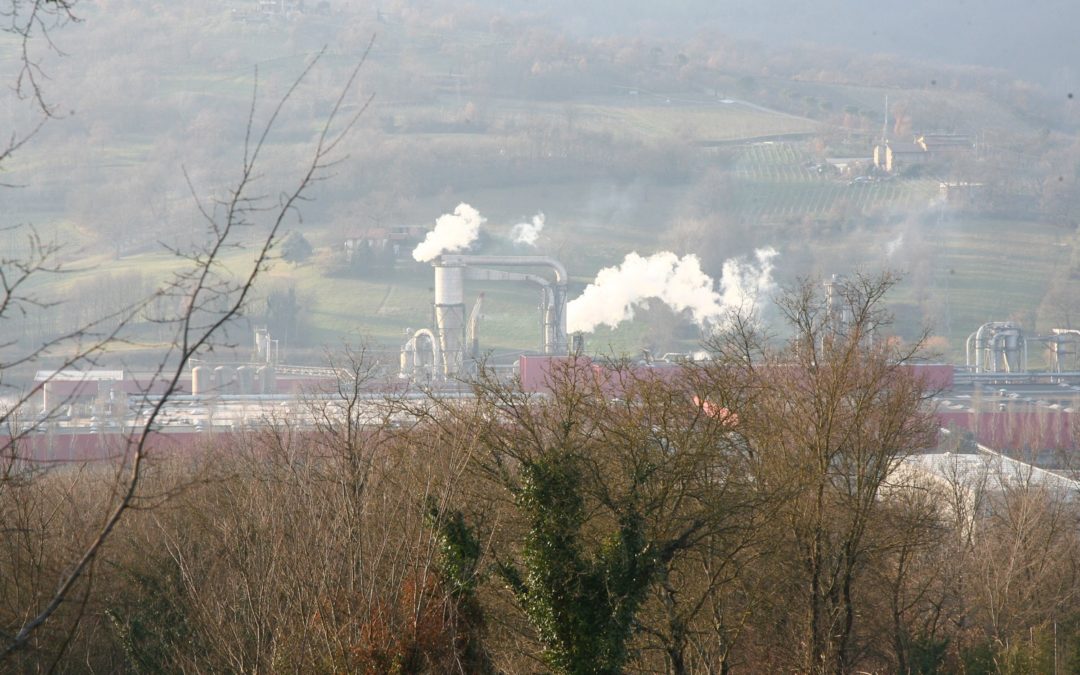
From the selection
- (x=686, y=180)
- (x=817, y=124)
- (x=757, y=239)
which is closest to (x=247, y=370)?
(x=757, y=239)

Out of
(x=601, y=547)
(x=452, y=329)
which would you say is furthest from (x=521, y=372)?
(x=601, y=547)

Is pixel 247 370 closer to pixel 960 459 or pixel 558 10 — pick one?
pixel 960 459

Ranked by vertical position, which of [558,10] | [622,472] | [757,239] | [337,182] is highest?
[558,10]

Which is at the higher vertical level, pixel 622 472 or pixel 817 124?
pixel 817 124

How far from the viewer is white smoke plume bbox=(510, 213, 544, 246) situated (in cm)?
6956

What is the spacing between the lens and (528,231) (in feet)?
233

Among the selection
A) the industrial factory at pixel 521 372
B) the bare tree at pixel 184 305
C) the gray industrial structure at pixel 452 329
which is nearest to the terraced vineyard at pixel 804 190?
the industrial factory at pixel 521 372

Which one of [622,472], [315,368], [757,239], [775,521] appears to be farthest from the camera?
[757,239]

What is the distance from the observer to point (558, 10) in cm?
16138

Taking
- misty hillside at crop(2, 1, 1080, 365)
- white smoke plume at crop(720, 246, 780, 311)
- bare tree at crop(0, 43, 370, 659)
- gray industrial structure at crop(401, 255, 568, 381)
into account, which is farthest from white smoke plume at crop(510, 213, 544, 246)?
bare tree at crop(0, 43, 370, 659)

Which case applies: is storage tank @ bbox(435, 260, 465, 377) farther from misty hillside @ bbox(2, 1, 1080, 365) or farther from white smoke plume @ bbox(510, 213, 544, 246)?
white smoke plume @ bbox(510, 213, 544, 246)

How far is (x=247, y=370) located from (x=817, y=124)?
6891 centimetres

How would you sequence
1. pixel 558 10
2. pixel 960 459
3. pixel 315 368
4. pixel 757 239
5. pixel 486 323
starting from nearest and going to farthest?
pixel 960 459, pixel 315 368, pixel 486 323, pixel 757 239, pixel 558 10

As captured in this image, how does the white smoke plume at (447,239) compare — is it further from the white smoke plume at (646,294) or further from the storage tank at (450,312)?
the storage tank at (450,312)
